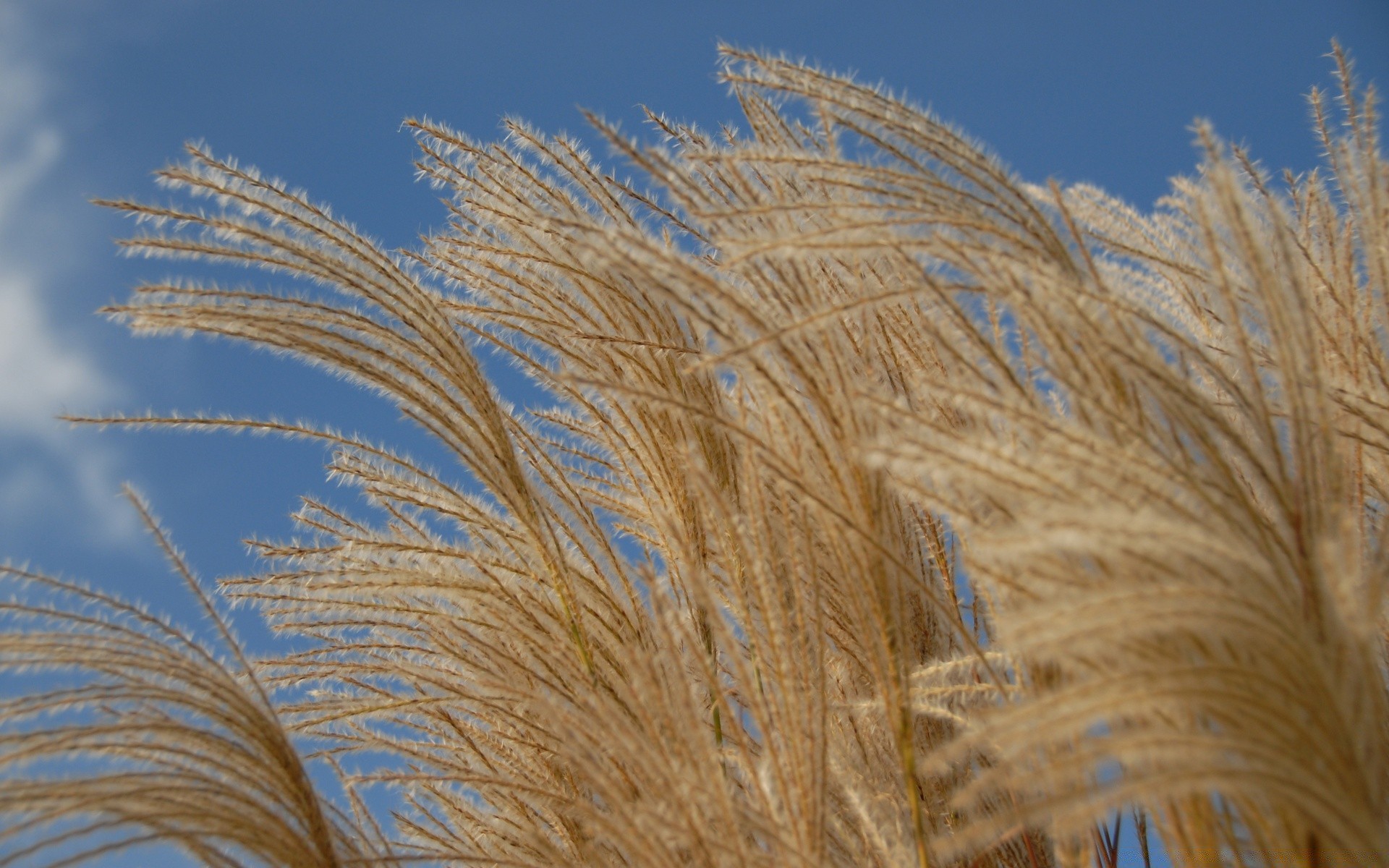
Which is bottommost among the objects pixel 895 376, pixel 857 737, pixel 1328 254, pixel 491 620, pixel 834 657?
pixel 857 737

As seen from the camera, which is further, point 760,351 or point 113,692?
point 113,692

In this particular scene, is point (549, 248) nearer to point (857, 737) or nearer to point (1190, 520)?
point (857, 737)

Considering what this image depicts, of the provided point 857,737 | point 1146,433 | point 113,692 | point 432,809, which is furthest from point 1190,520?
point 432,809

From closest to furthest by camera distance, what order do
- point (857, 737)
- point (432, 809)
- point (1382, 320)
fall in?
point (1382, 320), point (857, 737), point (432, 809)

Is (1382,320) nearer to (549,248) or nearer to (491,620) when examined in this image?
(549,248)

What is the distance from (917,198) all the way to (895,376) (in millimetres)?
531

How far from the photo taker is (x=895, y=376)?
195 cm

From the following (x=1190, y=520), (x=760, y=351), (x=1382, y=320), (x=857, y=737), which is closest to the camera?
(x=1190, y=520)

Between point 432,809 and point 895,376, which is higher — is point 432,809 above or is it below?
below

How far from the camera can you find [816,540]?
179 cm

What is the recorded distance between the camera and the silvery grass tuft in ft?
3.27

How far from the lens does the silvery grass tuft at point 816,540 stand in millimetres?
997

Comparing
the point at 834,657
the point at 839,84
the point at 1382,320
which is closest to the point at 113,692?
the point at 834,657

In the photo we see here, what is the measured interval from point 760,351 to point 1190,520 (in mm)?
577
